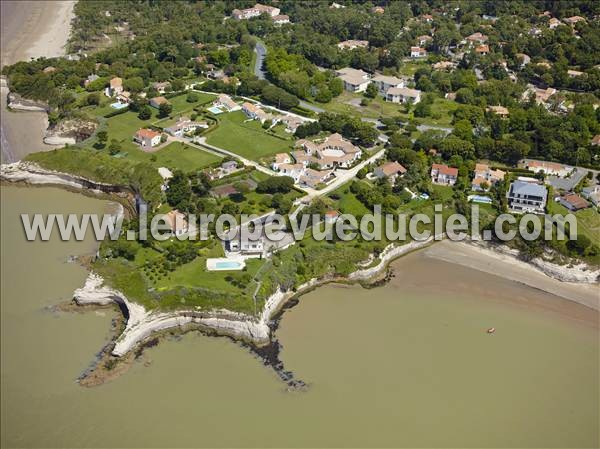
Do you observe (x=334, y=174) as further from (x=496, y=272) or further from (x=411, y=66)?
(x=411, y=66)

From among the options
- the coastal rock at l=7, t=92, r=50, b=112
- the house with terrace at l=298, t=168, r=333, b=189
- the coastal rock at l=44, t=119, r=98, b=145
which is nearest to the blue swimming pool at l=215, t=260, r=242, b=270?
the house with terrace at l=298, t=168, r=333, b=189

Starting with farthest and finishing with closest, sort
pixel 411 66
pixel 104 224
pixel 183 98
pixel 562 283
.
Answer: pixel 411 66
pixel 183 98
pixel 104 224
pixel 562 283

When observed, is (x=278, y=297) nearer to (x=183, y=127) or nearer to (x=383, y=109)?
(x=183, y=127)

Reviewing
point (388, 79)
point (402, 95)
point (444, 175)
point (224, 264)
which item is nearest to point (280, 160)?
point (444, 175)

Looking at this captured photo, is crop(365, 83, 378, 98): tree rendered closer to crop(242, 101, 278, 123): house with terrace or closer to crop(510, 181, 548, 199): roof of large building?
crop(242, 101, 278, 123): house with terrace

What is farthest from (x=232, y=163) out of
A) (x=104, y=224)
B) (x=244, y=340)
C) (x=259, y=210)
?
(x=244, y=340)

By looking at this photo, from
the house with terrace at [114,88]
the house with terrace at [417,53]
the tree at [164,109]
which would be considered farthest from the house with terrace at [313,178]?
the house with terrace at [417,53]

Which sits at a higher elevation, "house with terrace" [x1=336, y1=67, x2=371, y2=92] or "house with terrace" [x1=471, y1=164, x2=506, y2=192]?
"house with terrace" [x1=336, y1=67, x2=371, y2=92]
